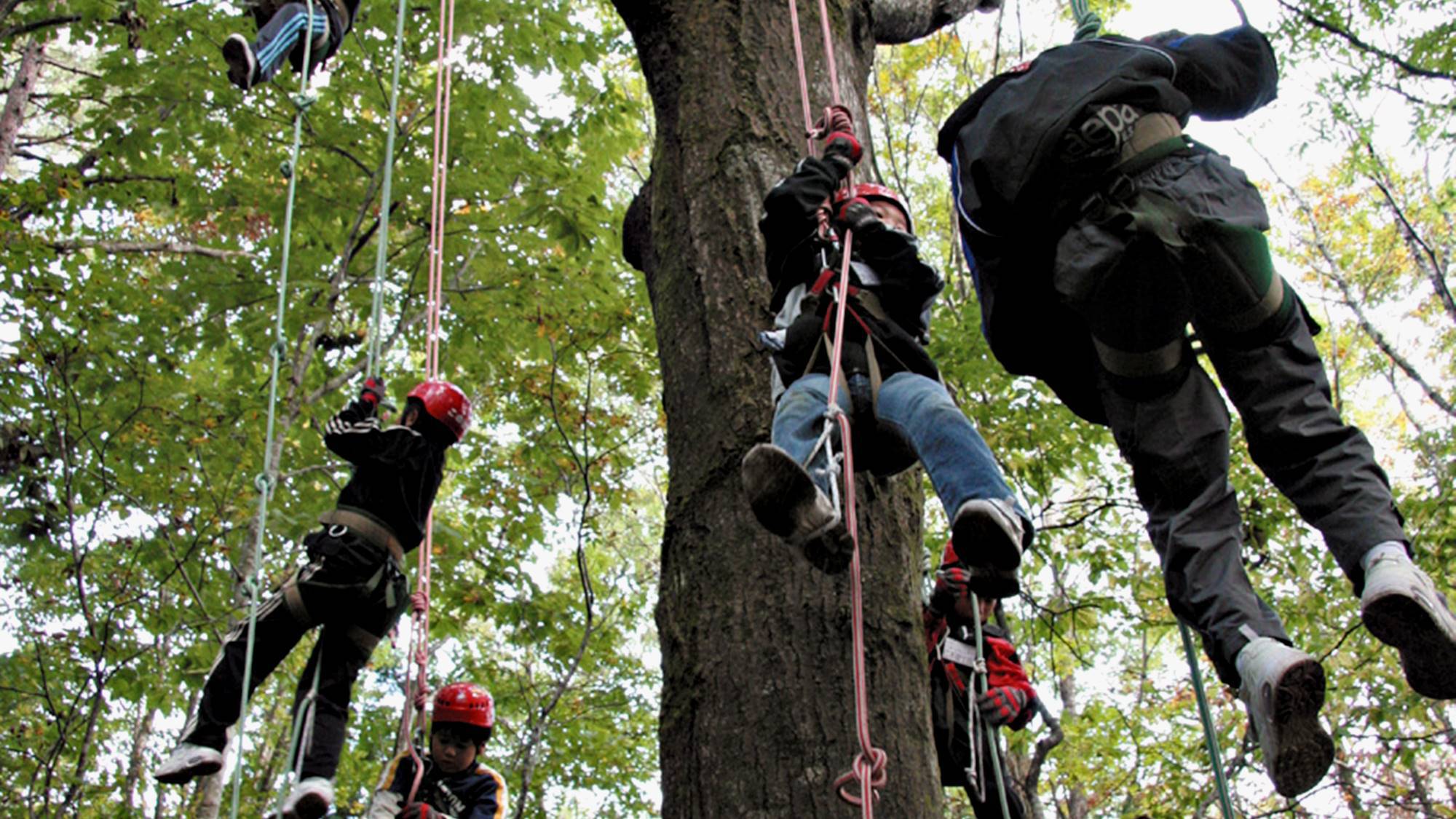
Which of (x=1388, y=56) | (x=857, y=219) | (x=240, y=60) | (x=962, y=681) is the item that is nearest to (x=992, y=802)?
(x=962, y=681)

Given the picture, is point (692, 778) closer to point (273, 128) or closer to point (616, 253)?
point (616, 253)

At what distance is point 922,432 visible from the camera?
109 inches

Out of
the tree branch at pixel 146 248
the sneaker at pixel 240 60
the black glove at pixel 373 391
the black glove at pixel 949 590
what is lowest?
the black glove at pixel 949 590

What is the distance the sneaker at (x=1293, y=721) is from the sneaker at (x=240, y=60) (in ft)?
14.8

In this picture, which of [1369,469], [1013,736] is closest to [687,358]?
[1369,469]

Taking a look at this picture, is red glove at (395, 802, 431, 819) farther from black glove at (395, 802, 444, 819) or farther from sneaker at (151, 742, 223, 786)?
sneaker at (151, 742, 223, 786)

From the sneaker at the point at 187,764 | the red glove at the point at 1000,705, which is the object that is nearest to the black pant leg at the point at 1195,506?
the red glove at the point at 1000,705

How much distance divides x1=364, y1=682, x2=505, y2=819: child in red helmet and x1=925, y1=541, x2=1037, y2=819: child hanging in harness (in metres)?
1.77

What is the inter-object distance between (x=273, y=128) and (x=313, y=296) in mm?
1179

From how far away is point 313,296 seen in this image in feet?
26.2

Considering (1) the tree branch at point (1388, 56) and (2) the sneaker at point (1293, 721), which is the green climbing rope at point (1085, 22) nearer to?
(2) the sneaker at point (1293, 721)

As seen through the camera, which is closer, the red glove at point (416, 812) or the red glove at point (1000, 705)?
the red glove at point (1000, 705)

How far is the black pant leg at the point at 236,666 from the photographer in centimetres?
407

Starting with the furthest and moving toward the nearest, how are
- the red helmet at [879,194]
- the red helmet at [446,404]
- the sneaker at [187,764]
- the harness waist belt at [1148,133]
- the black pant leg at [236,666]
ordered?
→ the red helmet at [446,404] < the black pant leg at [236,666] < the sneaker at [187,764] < the red helmet at [879,194] < the harness waist belt at [1148,133]
